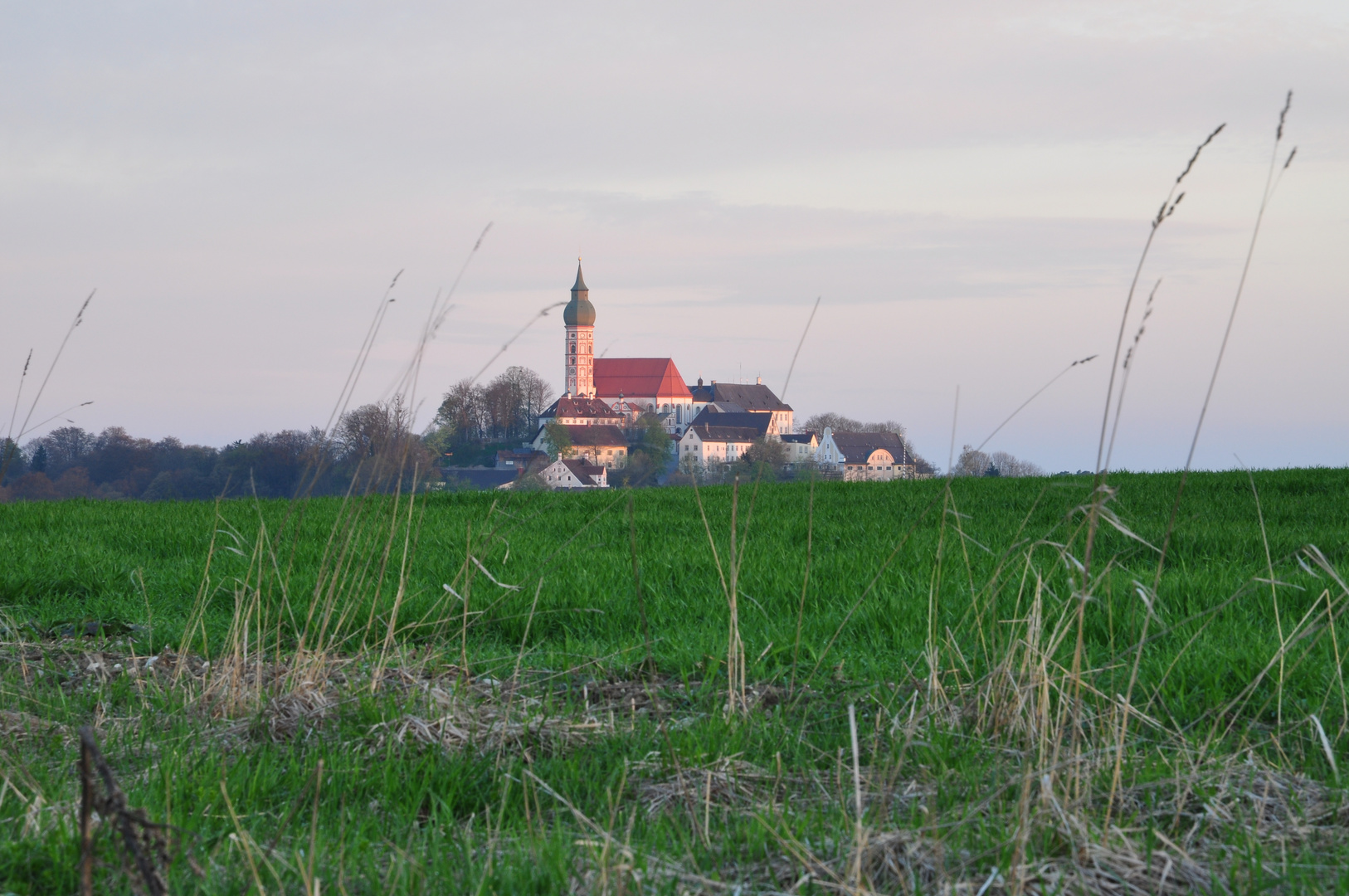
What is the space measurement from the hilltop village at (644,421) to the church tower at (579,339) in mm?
120

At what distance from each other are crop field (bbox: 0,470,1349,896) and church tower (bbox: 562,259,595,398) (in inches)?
5022

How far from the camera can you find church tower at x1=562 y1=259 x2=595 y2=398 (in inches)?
5300

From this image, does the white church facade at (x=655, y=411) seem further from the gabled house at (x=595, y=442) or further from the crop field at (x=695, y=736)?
the crop field at (x=695, y=736)

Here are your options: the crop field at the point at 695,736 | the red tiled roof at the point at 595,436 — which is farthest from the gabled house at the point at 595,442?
the crop field at the point at 695,736

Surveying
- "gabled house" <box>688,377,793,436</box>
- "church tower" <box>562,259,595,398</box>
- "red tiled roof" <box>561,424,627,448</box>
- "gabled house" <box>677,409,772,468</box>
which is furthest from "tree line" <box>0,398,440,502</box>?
"church tower" <box>562,259,595,398</box>

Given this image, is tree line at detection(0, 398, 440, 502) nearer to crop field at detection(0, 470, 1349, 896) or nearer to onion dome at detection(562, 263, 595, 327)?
crop field at detection(0, 470, 1349, 896)

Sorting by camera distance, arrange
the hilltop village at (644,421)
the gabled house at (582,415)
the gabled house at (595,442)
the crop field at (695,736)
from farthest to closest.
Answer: the gabled house at (582,415) < the gabled house at (595,442) < the hilltop village at (644,421) < the crop field at (695,736)

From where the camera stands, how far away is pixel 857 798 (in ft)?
6.45

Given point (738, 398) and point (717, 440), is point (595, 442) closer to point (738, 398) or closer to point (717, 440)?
point (717, 440)

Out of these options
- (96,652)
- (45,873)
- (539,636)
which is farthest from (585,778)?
(96,652)

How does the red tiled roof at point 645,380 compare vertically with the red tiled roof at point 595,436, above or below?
above

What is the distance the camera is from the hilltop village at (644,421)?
69.1 meters

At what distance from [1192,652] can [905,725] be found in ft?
4.98

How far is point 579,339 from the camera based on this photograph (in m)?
142
